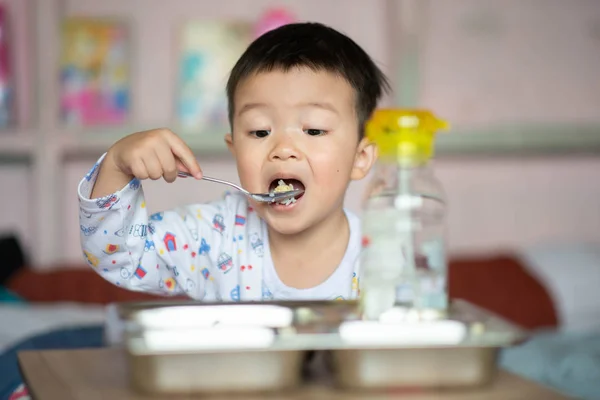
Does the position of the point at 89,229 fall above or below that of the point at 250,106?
below

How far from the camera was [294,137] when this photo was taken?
1076 mm

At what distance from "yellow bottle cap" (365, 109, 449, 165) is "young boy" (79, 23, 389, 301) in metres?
0.24

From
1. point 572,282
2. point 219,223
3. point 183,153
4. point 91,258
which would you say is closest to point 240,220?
point 219,223

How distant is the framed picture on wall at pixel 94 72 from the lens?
274 centimetres

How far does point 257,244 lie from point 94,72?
1698 mm

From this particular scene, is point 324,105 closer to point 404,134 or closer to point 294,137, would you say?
point 294,137

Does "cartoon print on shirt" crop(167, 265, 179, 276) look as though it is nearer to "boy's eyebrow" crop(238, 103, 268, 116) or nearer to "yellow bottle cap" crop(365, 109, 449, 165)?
"boy's eyebrow" crop(238, 103, 268, 116)

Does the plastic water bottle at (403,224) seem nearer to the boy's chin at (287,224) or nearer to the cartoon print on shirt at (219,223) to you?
the boy's chin at (287,224)

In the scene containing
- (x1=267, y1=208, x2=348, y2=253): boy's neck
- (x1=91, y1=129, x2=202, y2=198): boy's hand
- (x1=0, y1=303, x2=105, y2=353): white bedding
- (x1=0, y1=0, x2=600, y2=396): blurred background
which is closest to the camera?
(x1=91, y1=129, x2=202, y2=198): boy's hand

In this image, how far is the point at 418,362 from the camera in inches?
25.2

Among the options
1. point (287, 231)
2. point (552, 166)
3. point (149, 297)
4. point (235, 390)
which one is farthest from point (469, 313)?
point (552, 166)

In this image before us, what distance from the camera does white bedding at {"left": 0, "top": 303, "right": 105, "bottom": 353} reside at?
200cm

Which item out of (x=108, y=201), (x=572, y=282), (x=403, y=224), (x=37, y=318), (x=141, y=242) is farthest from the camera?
(x=572, y=282)

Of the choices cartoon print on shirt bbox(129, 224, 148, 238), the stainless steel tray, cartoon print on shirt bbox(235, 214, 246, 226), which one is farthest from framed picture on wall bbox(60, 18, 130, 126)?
the stainless steel tray
